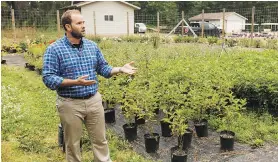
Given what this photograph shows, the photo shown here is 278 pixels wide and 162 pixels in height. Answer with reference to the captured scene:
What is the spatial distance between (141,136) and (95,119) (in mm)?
1524

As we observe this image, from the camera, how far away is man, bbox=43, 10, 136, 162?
2820mm

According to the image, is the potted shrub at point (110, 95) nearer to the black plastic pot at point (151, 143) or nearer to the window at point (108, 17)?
the black plastic pot at point (151, 143)

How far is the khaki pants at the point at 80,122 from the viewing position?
294 centimetres

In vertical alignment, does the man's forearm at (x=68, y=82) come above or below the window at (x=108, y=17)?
below

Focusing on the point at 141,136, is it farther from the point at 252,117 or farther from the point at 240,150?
the point at 252,117

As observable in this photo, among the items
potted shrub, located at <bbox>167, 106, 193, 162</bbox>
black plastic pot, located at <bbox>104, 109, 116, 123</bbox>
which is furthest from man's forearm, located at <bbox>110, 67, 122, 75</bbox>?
black plastic pot, located at <bbox>104, 109, 116, 123</bbox>

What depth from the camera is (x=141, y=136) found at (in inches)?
176

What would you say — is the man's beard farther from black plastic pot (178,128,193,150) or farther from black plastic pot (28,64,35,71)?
black plastic pot (28,64,35,71)

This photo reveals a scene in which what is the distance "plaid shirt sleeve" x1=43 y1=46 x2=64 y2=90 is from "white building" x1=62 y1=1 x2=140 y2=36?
976 inches

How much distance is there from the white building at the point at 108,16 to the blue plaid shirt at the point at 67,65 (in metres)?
24.7

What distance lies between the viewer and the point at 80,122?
9.86 feet

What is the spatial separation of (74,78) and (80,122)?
0.42 meters

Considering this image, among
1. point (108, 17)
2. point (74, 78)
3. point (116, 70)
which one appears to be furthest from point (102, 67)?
point (108, 17)

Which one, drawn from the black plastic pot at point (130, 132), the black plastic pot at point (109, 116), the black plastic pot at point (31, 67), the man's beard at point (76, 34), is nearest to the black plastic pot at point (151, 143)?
the black plastic pot at point (130, 132)
